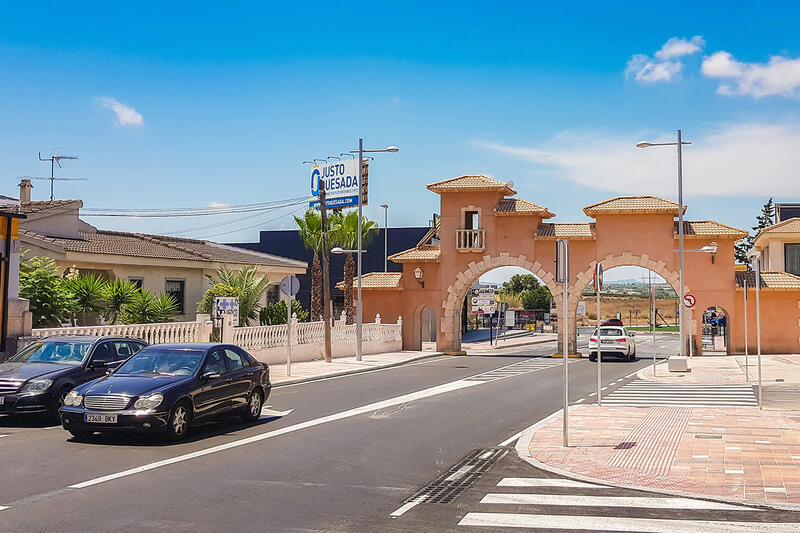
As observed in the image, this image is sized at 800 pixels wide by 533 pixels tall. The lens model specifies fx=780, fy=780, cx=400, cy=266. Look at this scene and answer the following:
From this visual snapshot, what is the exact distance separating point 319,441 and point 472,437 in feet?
8.57

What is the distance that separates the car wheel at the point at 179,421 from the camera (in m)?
11.9

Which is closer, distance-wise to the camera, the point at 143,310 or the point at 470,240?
the point at 143,310

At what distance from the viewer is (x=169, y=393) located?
11898mm

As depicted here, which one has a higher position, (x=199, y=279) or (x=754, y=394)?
(x=199, y=279)

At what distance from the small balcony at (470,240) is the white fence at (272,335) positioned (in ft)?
16.7

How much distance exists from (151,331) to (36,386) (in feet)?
27.3

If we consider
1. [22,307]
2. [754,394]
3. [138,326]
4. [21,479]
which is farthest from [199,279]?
[21,479]

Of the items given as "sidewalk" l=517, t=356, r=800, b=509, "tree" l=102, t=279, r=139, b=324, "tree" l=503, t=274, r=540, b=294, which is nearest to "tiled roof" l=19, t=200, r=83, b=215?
"tree" l=102, t=279, r=139, b=324

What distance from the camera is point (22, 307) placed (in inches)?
721

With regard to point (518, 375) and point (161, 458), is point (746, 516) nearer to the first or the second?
point (161, 458)

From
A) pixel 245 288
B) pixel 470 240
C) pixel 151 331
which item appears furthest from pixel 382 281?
pixel 151 331

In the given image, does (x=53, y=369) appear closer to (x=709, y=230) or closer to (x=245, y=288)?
(x=245, y=288)

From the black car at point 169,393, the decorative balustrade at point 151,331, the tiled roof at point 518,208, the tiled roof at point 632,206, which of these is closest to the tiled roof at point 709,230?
the tiled roof at point 632,206

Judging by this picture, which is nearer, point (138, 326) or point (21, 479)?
point (21, 479)
